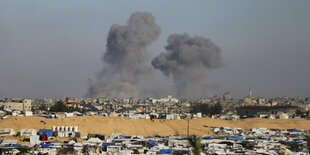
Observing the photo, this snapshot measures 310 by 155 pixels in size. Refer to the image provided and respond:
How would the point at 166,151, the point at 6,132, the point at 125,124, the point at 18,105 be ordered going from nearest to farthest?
the point at 166,151
the point at 6,132
the point at 125,124
the point at 18,105

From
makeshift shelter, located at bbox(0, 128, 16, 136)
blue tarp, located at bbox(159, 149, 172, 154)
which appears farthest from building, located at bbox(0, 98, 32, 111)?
blue tarp, located at bbox(159, 149, 172, 154)

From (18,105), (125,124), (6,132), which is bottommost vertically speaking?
(6,132)

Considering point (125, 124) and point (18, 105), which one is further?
point (18, 105)

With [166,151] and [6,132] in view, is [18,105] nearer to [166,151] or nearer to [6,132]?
[6,132]

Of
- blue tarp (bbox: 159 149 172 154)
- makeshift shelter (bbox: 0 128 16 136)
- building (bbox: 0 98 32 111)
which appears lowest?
blue tarp (bbox: 159 149 172 154)

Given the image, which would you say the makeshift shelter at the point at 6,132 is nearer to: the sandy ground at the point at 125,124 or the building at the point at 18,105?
the sandy ground at the point at 125,124

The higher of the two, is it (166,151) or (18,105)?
(18,105)

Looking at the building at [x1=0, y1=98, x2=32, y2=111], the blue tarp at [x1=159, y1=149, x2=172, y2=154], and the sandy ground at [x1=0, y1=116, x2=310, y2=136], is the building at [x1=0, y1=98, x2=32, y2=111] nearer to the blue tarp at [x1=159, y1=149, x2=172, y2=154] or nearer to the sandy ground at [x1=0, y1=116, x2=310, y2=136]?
the sandy ground at [x1=0, y1=116, x2=310, y2=136]

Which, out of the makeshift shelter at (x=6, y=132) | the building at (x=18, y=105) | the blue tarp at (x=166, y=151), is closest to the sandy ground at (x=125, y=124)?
the makeshift shelter at (x=6, y=132)

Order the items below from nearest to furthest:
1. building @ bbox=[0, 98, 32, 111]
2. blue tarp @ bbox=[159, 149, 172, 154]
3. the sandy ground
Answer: blue tarp @ bbox=[159, 149, 172, 154], the sandy ground, building @ bbox=[0, 98, 32, 111]

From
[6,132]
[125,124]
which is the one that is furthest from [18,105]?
[6,132]

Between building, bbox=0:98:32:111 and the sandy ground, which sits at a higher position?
building, bbox=0:98:32:111
